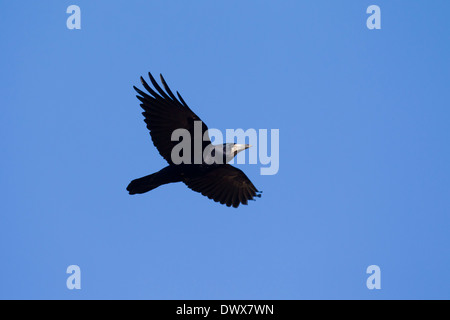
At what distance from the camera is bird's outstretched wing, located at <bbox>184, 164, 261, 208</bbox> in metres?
11.0

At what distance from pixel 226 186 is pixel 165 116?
6.48 ft

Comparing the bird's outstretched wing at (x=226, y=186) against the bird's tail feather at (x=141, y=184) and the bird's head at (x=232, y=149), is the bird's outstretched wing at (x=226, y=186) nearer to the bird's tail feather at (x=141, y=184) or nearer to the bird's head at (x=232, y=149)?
the bird's head at (x=232, y=149)

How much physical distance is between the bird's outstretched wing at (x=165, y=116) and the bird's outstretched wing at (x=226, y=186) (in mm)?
944

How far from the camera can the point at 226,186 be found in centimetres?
1120

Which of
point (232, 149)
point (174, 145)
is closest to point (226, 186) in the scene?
point (232, 149)

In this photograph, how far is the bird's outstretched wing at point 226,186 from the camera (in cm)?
1103

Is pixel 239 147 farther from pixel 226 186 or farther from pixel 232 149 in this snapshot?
pixel 226 186

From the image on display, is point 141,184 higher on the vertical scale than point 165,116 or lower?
lower

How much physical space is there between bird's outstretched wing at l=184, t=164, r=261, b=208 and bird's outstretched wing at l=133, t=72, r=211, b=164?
37.2 inches

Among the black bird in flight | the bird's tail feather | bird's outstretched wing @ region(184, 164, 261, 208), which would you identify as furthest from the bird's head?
the bird's tail feather

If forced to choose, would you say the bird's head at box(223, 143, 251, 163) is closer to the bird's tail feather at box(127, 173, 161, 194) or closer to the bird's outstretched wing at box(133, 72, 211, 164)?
the bird's outstretched wing at box(133, 72, 211, 164)
